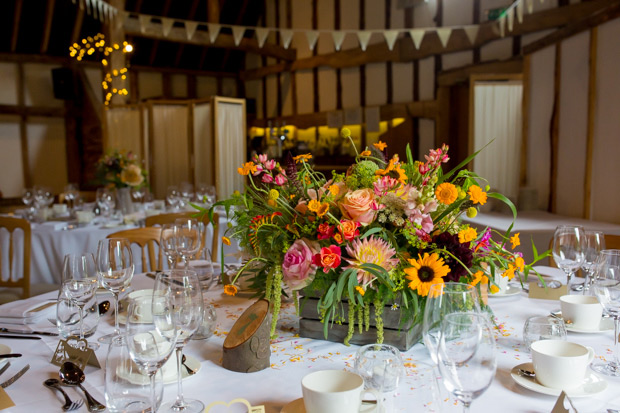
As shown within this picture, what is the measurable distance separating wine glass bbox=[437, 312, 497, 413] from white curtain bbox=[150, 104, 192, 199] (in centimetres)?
774

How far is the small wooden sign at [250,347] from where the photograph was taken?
1.21m

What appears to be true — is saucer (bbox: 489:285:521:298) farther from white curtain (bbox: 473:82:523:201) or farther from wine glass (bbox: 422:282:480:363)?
white curtain (bbox: 473:82:523:201)

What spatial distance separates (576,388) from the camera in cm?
108

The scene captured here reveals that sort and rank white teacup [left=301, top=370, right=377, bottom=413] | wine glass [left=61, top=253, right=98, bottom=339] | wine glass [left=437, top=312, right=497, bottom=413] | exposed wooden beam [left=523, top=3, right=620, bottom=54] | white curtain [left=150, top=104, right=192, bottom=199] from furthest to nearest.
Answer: white curtain [left=150, top=104, right=192, bottom=199] → exposed wooden beam [left=523, top=3, right=620, bottom=54] → wine glass [left=61, top=253, right=98, bottom=339] → white teacup [left=301, top=370, right=377, bottom=413] → wine glass [left=437, top=312, right=497, bottom=413]

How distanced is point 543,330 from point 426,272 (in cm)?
35

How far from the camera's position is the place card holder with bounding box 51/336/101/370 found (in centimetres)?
125

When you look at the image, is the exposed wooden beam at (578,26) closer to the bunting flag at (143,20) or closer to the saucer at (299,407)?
the saucer at (299,407)

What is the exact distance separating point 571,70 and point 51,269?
4789 mm

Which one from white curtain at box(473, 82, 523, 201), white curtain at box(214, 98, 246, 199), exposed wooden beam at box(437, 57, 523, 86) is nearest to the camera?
white curtain at box(473, 82, 523, 201)

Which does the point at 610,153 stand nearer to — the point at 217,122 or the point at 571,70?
the point at 571,70

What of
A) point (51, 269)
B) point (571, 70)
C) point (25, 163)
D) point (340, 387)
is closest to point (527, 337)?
point (340, 387)

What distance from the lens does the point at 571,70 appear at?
4855mm

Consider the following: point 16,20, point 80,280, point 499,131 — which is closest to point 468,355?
point 80,280

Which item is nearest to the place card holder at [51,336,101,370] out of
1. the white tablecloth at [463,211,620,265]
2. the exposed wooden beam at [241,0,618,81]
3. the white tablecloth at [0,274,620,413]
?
the white tablecloth at [0,274,620,413]
